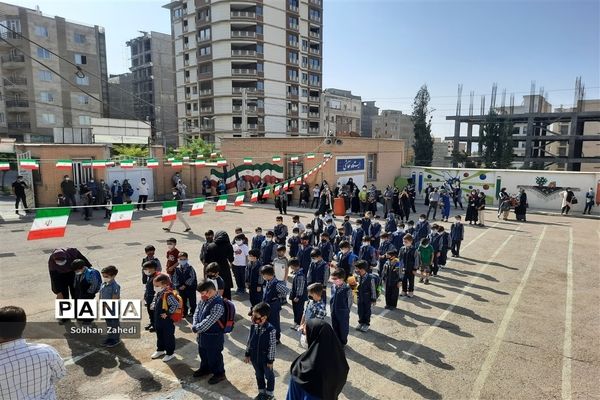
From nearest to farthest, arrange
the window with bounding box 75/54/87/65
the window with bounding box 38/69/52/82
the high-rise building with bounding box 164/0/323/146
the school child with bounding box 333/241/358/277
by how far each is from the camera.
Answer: the school child with bounding box 333/241/358/277 → the window with bounding box 38/69/52/82 → the window with bounding box 75/54/87/65 → the high-rise building with bounding box 164/0/323/146

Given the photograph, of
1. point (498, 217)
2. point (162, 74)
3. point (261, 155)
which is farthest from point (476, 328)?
point (162, 74)

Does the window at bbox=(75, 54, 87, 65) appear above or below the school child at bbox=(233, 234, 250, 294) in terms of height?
above

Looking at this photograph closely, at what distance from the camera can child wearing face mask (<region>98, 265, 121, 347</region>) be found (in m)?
7.13

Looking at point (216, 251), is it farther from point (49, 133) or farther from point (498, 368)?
point (49, 133)

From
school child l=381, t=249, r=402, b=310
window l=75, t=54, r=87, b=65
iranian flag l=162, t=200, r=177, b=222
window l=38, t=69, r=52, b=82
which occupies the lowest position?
school child l=381, t=249, r=402, b=310

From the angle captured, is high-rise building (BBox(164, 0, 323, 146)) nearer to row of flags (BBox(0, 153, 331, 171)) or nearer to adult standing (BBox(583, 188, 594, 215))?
row of flags (BBox(0, 153, 331, 171))

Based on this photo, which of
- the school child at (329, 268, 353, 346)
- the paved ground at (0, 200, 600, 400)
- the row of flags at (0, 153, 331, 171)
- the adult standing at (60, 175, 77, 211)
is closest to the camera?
the paved ground at (0, 200, 600, 400)

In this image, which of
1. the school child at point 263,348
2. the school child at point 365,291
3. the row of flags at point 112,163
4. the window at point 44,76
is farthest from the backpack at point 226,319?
the window at point 44,76

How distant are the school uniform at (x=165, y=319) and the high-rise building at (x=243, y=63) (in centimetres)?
5140

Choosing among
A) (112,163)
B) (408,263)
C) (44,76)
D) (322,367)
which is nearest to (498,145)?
(112,163)

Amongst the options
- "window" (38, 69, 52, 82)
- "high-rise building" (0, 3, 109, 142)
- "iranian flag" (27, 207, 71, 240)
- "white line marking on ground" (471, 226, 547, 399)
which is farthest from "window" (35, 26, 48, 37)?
"white line marking on ground" (471, 226, 547, 399)

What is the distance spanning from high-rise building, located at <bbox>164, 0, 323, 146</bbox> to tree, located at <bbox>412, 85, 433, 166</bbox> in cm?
2139

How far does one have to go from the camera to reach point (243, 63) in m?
60.4

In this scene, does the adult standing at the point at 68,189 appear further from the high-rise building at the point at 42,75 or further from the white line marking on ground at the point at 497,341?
the high-rise building at the point at 42,75
